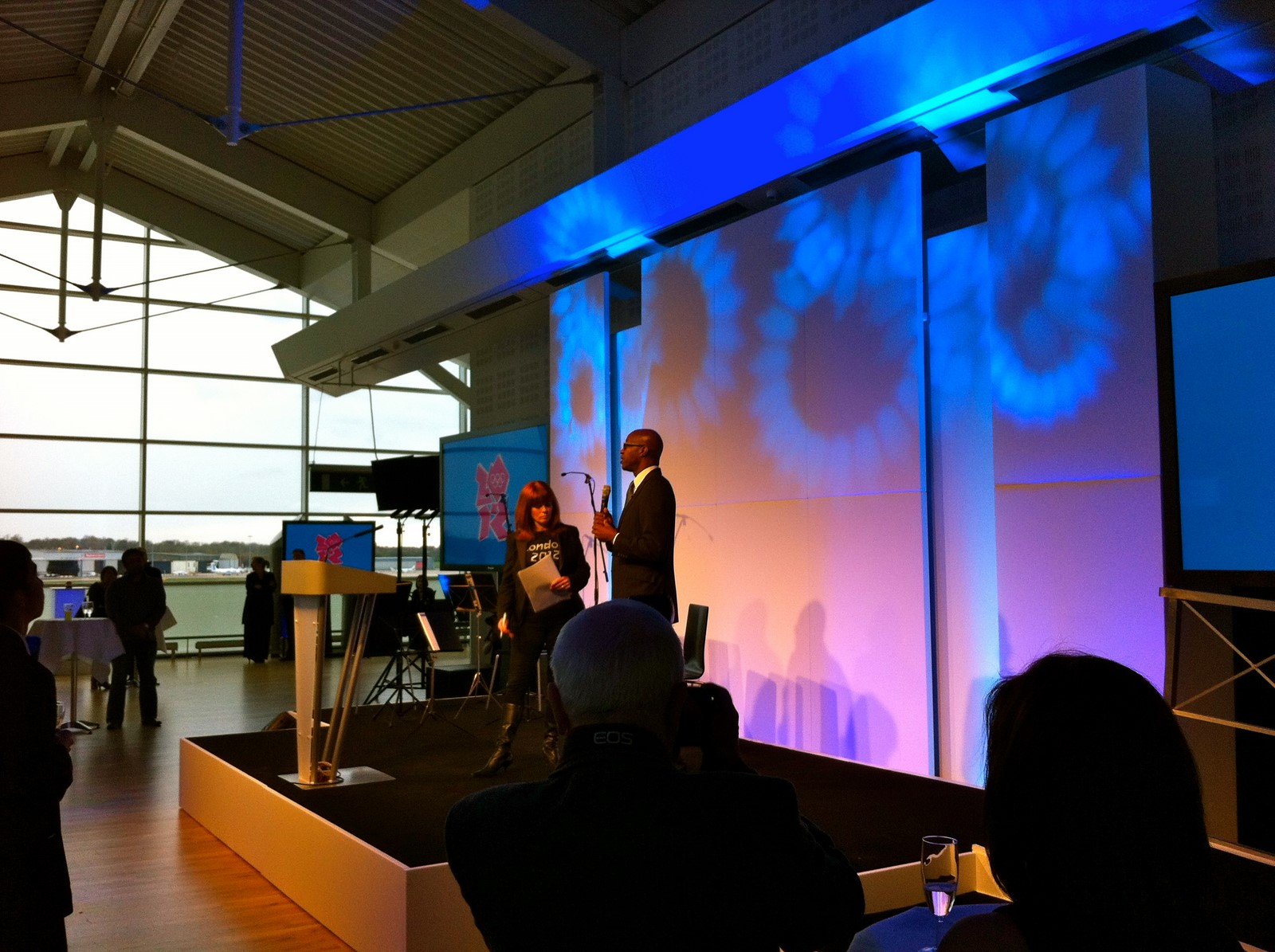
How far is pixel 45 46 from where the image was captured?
408 inches

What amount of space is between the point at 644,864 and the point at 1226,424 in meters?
2.97

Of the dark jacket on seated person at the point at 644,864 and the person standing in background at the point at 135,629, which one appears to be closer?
the dark jacket on seated person at the point at 644,864

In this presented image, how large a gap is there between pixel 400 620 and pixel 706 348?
286cm

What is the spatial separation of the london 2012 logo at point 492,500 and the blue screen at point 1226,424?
6418 millimetres

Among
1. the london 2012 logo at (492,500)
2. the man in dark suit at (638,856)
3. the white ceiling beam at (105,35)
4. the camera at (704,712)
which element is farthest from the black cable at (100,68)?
the man in dark suit at (638,856)

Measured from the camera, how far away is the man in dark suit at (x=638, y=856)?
129 cm

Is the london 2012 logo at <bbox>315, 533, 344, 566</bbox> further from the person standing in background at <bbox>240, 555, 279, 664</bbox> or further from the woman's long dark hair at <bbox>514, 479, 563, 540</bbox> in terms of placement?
the woman's long dark hair at <bbox>514, 479, 563, 540</bbox>

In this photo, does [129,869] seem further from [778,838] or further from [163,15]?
[163,15]

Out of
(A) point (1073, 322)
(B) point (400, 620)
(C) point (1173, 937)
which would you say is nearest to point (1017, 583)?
(A) point (1073, 322)

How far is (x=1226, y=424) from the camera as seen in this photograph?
3.48m

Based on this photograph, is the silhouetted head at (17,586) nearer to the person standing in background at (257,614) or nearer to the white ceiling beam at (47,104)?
the white ceiling beam at (47,104)

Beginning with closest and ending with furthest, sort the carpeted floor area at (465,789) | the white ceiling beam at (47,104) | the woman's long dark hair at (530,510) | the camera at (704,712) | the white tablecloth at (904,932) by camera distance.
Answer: the white tablecloth at (904,932)
the camera at (704,712)
the carpeted floor area at (465,789)
the woman's long dark hair at (530,510)
the white ceiling beam at (47,104)

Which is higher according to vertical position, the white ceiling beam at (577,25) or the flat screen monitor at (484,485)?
the white ceiling beam at (577,25)

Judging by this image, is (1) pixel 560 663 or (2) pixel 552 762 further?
(2) pixel 552 762
